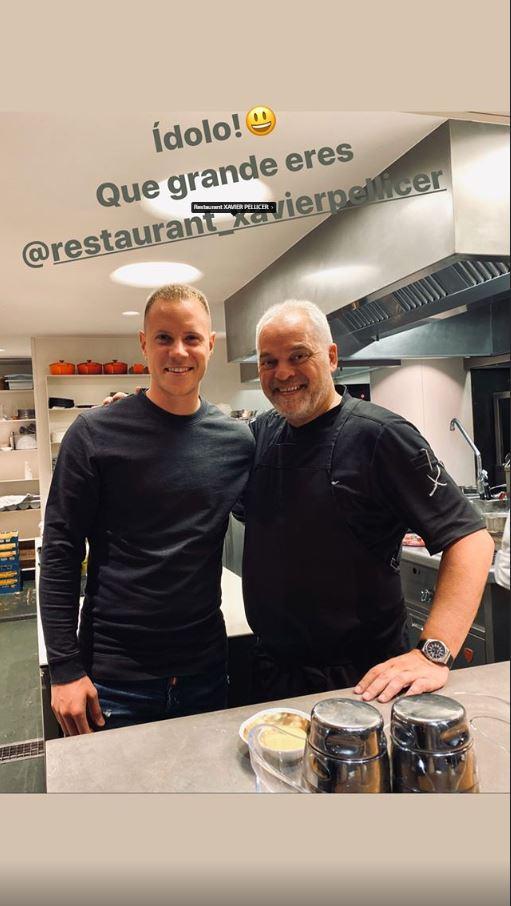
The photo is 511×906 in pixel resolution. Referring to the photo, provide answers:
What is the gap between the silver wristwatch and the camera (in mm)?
784

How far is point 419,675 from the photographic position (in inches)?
29.6

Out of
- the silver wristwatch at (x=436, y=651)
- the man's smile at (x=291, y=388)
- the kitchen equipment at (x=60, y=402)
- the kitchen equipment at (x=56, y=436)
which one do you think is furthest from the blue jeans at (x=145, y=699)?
the kitchen equipment at (x=56, y=436)

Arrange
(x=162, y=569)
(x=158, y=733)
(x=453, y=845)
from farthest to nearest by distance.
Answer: (x=162, y=569) < (x=158, y=733) < (x=453, y=845)

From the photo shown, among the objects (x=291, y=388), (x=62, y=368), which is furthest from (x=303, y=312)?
(x=62, y=368)

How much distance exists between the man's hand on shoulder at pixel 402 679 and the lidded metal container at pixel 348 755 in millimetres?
223

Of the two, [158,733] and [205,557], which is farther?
[205,557]

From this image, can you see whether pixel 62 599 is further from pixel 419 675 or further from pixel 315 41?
pixel 315 41

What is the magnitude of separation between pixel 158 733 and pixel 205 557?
36 centimetres

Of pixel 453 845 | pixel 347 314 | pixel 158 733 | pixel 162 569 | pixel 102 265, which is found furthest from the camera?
pixel 347 314

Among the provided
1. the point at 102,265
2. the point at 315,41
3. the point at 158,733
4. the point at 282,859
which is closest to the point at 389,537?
the point at 158,733

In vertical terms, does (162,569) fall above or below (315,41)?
below

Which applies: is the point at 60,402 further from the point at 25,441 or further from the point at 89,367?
the point at 25,441

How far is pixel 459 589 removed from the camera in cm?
84

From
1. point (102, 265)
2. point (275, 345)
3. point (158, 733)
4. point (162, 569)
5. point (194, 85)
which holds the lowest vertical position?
point (158, 733)
